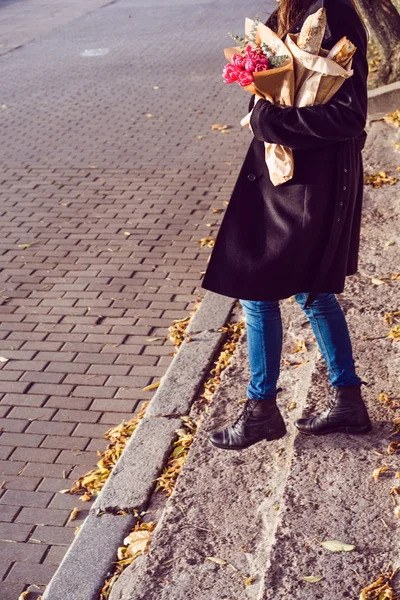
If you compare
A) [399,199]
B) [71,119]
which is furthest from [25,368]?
[71,119]

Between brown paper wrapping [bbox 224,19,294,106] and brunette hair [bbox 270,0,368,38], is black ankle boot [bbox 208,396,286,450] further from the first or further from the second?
brunette hair [bbox 270,0,368,38]

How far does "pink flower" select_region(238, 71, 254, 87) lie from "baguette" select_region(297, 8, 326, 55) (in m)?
0.20

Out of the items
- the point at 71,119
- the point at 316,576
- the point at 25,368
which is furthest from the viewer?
the point at 71,119

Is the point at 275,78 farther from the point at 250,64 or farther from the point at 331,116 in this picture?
the point at 331,116

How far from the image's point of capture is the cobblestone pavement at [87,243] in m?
4.19

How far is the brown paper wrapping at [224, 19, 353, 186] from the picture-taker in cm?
302

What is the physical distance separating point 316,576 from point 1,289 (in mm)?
3926

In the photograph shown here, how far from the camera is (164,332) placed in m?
5.38

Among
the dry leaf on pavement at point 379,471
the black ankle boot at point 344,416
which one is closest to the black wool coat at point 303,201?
the black ankle boot at point 344,416

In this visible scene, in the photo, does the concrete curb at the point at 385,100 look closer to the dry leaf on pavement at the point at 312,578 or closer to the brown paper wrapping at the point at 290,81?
the brown paper wrapping at the point at 290,81

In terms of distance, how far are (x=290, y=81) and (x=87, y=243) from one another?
159 inches

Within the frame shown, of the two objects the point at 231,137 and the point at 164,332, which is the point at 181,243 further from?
the point at 231,137

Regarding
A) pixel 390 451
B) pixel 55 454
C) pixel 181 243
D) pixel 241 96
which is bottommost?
pixel 241 96

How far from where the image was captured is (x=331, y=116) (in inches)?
119
